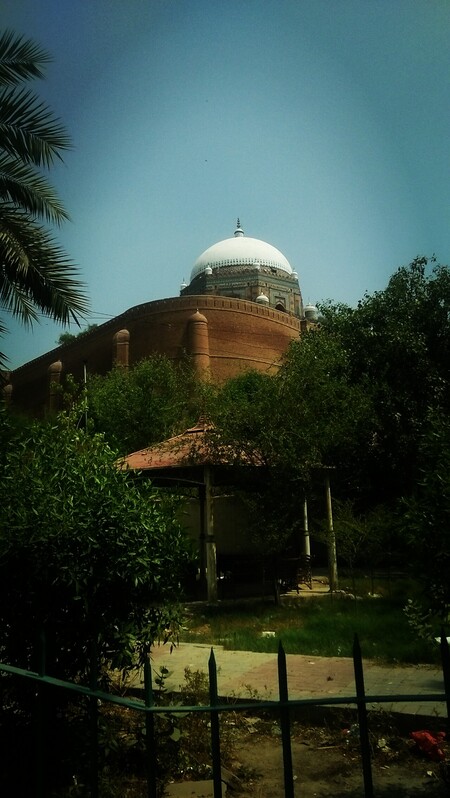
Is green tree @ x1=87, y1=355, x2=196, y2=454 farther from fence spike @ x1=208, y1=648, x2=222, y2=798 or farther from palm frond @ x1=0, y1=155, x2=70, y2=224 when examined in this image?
fence spike @ x1=208, y1=648, x2=222, y2=798

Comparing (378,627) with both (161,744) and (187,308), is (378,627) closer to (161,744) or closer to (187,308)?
(161,744)

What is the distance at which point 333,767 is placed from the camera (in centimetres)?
363

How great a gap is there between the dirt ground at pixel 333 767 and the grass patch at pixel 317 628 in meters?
2.15

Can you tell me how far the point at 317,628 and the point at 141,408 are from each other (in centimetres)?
1717

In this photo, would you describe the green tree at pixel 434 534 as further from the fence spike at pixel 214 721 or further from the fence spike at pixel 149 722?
the fence spike at pixel 149 722

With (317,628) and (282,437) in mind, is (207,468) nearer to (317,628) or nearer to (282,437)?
(282,437)

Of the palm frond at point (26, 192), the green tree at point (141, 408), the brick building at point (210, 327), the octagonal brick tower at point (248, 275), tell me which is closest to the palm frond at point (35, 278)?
the palm frond at point (26, 192)

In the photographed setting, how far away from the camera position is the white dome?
50.5m

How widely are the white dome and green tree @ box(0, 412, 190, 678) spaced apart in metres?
47.8

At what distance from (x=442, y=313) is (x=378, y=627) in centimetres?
1193

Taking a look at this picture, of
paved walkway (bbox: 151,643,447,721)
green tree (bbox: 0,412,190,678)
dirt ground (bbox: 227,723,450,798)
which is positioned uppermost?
green tree (bbox: 0,412,190,678)

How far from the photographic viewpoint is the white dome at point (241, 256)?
50.5 metres

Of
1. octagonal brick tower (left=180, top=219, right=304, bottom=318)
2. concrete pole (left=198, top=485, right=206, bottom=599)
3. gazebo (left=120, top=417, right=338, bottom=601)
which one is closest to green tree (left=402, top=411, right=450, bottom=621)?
gazebo (left=120, top=417, right=338, bottom=601)

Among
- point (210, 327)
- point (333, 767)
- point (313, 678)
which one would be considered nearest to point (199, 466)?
point (313, 678)
